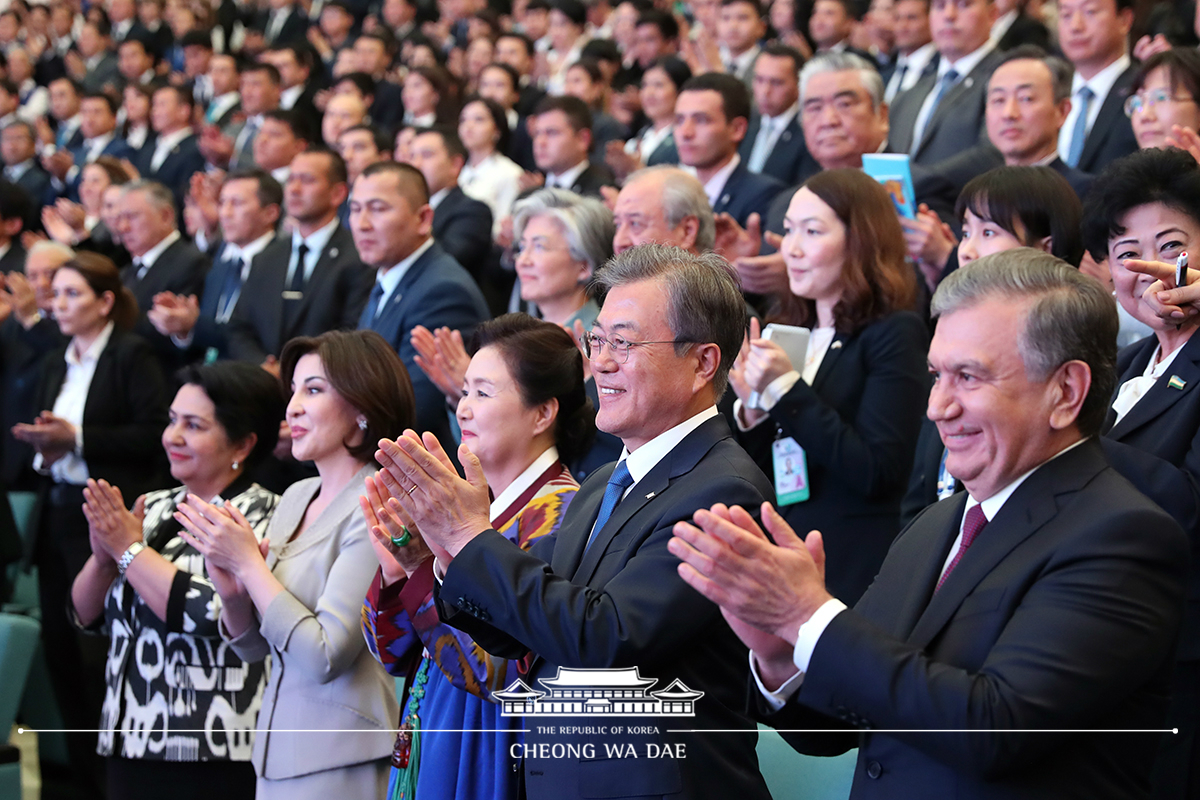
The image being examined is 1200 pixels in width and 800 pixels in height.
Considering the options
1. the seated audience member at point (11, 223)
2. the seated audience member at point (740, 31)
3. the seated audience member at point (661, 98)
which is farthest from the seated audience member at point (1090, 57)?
the seated audience member at point (11, 223)

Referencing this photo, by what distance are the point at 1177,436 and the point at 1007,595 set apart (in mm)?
799

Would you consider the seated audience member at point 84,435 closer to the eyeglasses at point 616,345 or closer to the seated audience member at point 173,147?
the eyeglasses at point 616,345

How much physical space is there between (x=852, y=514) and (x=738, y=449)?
104cm

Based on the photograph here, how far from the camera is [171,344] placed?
5.04 m

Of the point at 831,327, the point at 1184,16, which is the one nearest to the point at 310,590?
the point at 831,327

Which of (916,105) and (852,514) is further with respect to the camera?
(916,105)

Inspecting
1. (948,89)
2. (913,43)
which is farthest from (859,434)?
(913,43)

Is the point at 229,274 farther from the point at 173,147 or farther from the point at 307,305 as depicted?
the point at 173,147

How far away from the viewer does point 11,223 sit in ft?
21.4

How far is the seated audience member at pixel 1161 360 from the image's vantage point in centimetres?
201

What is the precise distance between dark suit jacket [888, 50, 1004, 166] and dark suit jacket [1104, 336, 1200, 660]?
2.57 meters

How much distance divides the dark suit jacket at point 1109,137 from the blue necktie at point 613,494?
279 centimetres

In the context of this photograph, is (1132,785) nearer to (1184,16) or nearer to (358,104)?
(1184,16)

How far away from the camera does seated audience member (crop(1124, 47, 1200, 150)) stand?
3.33 metres
